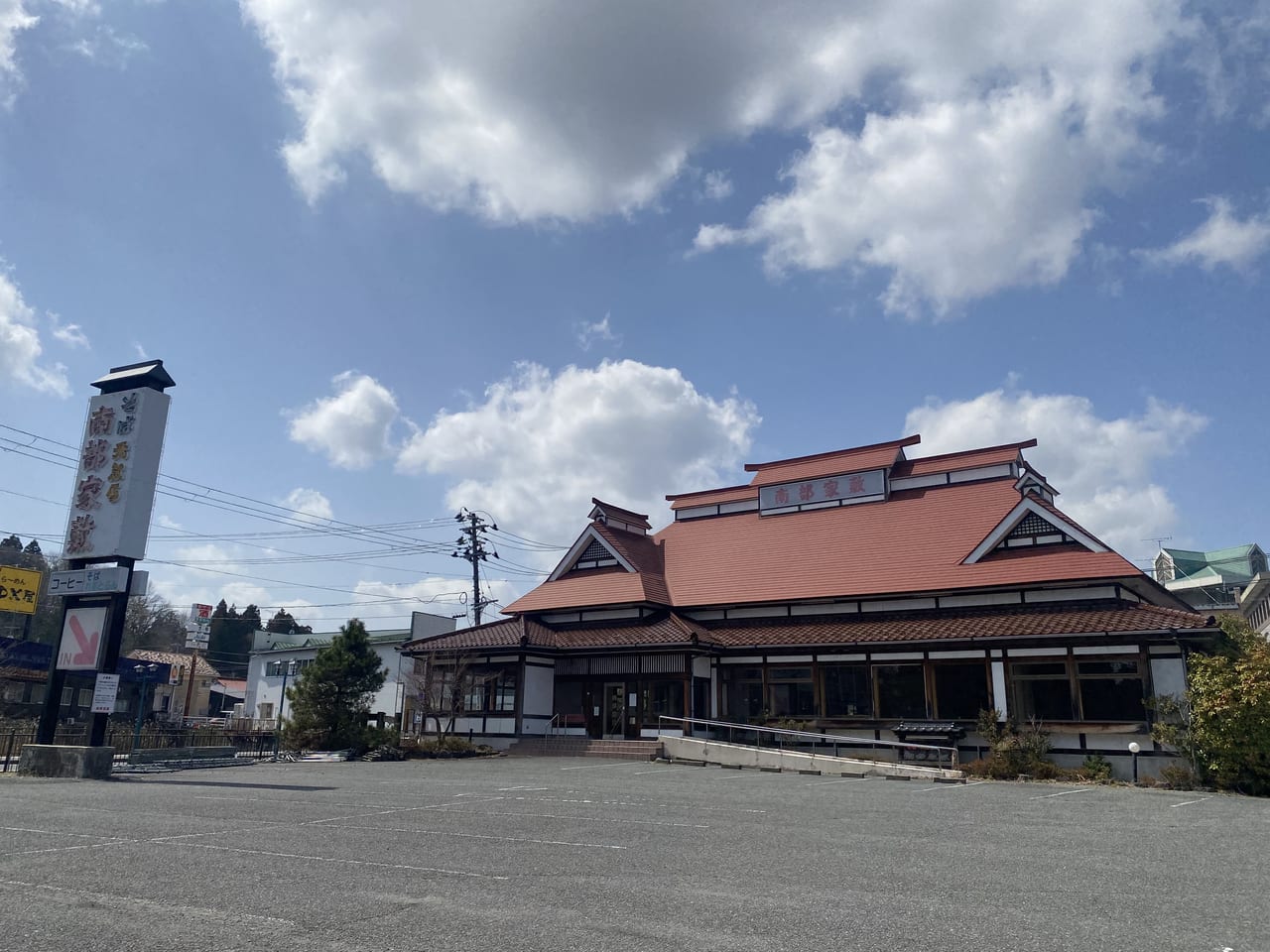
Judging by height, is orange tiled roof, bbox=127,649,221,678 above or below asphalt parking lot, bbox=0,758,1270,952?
above

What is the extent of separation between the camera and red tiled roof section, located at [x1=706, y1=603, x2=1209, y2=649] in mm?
23047

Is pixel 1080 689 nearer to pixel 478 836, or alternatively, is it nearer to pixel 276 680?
pixel 478 836

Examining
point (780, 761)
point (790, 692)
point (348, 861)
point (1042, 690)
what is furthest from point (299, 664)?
point (348, 861)

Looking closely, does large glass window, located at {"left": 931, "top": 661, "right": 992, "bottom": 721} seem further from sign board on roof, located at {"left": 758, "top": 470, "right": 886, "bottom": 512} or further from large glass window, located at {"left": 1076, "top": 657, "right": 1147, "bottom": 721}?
sign board on roof, located at {"left": 758, "top": 470, "right": 886, "bottom": 512}

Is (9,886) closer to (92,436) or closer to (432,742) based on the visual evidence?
(92,436)

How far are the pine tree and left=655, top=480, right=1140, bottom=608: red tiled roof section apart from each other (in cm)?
787

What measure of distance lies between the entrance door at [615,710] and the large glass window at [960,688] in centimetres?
1055

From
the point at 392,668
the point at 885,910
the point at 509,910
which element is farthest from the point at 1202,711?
the point at 392,668

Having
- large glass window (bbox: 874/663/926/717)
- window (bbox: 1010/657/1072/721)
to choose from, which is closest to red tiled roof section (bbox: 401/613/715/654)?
large glass window (bbox: 874/663/926/717)

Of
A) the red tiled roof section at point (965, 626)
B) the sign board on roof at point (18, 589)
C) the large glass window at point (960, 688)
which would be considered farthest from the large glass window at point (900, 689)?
the sign board on roof at point (18, 589)

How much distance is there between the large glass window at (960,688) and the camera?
84.6 ft

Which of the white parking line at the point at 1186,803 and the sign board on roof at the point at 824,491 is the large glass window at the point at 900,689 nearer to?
the sign board on roof at the point at 824,491

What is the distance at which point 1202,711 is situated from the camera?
19.5 m

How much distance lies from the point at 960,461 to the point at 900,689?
30.3 feet
